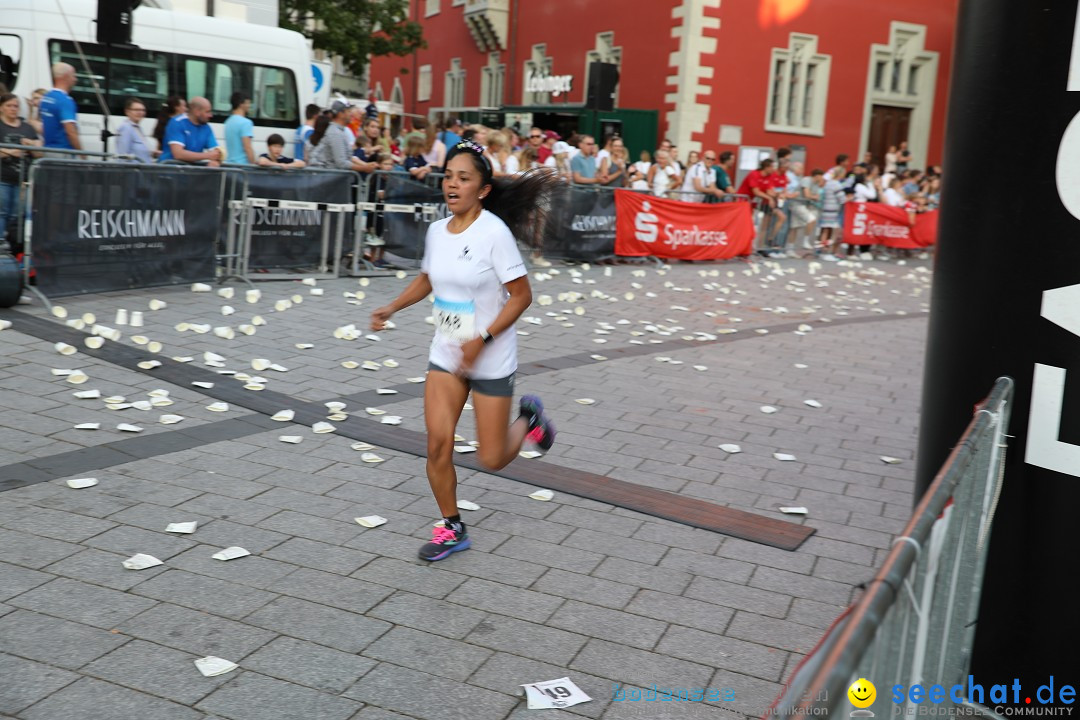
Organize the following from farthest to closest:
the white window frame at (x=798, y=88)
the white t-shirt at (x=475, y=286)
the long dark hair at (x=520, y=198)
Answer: the white window frame at (x=798, y=88) < the long dark hair at (x=520, y=198) < the white t-shirt at (x=475, y=286)

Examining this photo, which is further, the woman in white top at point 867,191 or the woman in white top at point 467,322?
the woman in white top at point 867,191

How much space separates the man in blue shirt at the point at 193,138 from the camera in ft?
41.4

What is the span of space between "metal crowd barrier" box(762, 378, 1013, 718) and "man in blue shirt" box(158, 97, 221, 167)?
11.2 m

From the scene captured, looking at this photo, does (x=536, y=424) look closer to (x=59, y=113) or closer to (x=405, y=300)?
(x=405, y=300)

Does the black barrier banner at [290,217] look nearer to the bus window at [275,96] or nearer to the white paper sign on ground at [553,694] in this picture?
the bus window at [275,96]

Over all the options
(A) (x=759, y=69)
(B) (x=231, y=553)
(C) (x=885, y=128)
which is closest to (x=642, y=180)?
(A) (x=759, y=69)

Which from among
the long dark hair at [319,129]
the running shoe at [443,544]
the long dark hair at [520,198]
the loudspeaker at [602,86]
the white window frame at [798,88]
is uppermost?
the white window frame at [798,88]

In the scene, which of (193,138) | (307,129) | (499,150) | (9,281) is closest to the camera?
(9,281)

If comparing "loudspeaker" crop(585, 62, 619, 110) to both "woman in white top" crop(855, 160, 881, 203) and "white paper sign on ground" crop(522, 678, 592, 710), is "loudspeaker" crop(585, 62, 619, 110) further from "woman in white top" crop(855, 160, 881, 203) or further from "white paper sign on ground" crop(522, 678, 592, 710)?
"white paper sign on ground" crop(522, 678, 592, 710)

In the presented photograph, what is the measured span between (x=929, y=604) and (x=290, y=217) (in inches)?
432

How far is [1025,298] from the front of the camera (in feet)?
10.9

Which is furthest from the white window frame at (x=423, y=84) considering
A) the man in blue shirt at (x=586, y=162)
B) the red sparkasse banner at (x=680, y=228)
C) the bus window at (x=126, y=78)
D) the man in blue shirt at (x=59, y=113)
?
the man in blue shirt at (x=59, y=113)

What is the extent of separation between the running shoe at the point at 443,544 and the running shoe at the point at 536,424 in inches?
23.6

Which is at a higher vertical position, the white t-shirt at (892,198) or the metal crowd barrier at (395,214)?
the white t-shirt at (892,198)
